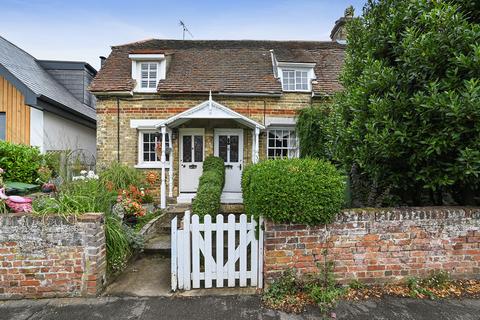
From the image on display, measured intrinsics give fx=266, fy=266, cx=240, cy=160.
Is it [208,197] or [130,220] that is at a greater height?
[208,197]

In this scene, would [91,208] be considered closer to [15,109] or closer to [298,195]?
[298,195]

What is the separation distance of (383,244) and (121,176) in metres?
7.26

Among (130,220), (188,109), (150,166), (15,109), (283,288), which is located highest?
(15,109)

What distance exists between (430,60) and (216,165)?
19.4ft

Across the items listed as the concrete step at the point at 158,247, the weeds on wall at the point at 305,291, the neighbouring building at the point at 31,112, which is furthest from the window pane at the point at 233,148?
the weeds on wall at the point at 305,291

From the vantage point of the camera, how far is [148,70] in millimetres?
9656

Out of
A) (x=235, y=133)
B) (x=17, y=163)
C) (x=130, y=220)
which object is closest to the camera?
(x=130, y=220)

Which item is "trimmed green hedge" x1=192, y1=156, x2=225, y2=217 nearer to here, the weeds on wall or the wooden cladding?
the weeds on wall

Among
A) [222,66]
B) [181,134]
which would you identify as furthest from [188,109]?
[222,66]

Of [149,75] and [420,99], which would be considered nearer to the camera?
[420,99]

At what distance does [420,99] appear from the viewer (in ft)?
11.3

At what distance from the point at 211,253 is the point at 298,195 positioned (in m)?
1.49

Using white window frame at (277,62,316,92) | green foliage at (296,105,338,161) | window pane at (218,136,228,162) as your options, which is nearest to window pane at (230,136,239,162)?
window pane at (218,136,228,162)

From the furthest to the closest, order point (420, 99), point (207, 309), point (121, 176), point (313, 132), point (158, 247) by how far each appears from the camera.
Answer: point (313, 132), point (121, 176), point (158, 247), point (420, 99), point (207, 309)
